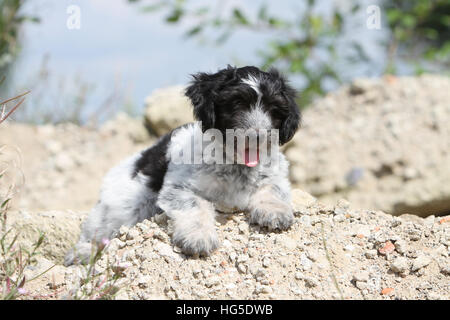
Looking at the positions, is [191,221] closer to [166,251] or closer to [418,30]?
[166,251]

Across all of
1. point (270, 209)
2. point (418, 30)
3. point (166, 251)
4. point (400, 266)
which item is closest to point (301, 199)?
point (270, 209)

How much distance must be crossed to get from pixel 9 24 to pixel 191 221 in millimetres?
7315

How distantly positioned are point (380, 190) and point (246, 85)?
646cm

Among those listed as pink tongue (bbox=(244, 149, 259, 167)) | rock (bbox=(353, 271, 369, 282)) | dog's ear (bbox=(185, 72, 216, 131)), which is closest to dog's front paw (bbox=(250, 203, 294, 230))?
pink tongue (bbox=(244, 149, 259, 167))

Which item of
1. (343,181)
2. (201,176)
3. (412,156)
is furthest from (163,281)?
(412,156)

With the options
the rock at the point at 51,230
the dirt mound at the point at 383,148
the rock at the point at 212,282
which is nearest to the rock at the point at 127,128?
the dirt mound at the point at 383,148

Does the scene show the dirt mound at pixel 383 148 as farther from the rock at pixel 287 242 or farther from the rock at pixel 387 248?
the rock at pixel 287 242

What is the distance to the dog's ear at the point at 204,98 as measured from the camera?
4344 millimetres

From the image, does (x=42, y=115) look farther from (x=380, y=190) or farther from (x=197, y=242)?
(x=197, y=242)

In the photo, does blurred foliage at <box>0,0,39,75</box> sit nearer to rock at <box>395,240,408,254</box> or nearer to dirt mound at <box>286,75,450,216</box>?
dirt mound at <box>286,75,450,216</box>

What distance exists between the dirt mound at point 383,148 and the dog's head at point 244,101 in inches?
224

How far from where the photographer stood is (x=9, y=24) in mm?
9734

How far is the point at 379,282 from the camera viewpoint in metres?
3.96

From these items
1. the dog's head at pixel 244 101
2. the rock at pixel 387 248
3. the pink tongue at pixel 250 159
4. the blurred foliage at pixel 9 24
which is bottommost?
the rock at pixel 387 248
